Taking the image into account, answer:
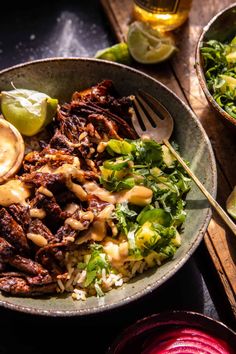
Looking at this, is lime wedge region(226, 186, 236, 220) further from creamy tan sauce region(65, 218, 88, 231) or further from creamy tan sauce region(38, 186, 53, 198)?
creamy tan sauce region(38, 186, 53, 198)

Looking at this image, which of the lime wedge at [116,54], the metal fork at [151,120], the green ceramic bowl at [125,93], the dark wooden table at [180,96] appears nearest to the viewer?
the green ceramic bowl at [125,93]

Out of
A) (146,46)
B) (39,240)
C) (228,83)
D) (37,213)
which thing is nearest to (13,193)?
(37,213)

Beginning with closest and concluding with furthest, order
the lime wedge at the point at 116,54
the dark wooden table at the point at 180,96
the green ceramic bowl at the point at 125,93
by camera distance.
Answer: the green ceramic bowl at the point at 125,93 → the dark wooden table at the point at 180,96 → the lime wedge at the point at 116,54

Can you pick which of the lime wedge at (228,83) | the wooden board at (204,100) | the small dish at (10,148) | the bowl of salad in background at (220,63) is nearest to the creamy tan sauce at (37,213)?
the small dish at (10,148)

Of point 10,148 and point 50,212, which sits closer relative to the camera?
point 50,212

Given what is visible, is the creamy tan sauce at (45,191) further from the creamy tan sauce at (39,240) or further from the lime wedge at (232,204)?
the lime wedge at (232,204)

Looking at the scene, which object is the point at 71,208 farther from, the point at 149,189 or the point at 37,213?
the point at 149,189
